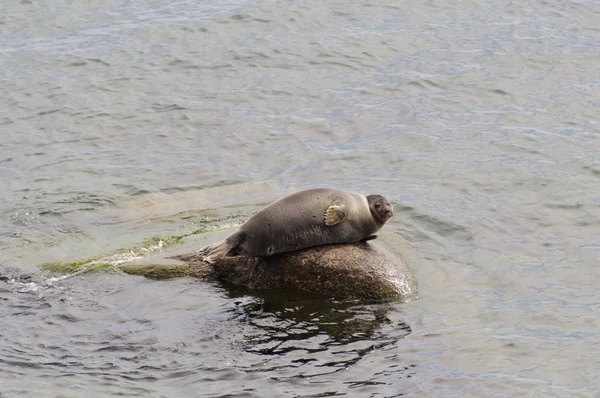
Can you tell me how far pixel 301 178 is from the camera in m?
15.1

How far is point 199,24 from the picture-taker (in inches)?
920

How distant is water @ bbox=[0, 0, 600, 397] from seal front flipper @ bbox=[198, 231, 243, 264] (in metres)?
0.35

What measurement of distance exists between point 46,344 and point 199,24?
49.6 feet

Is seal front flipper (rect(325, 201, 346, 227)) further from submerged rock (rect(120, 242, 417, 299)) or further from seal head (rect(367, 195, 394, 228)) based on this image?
seal head (rect(367, 195, 394, 228))

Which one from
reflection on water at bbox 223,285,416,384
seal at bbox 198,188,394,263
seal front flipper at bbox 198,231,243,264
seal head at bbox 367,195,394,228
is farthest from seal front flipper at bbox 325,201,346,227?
seal front flipper at bbox 198,231,243,264

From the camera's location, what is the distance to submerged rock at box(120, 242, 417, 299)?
1029cm

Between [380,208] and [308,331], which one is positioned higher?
[380,208]

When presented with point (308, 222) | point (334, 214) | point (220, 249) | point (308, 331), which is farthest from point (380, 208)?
point (220, 249)

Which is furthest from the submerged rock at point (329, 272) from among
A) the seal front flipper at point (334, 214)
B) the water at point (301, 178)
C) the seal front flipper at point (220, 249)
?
the seal front flipper at point (334, 214)

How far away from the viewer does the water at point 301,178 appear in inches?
362

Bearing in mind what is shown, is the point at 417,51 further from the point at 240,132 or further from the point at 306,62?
the point at 240,132

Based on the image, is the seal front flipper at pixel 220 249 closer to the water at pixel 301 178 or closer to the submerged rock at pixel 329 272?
the submerged rock at pixel 329 272

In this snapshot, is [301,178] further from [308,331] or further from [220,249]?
[308,331]

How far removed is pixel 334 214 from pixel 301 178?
4.91 m
